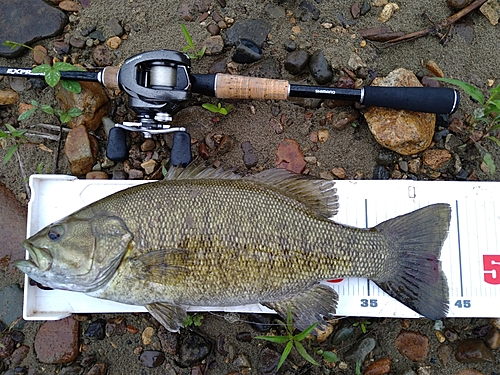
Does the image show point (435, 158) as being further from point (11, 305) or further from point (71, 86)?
point (11, 305)

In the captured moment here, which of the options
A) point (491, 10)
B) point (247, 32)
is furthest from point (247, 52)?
point (491, 10)

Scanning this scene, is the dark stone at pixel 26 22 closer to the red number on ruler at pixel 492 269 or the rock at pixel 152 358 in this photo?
the rock at pixel 152 358

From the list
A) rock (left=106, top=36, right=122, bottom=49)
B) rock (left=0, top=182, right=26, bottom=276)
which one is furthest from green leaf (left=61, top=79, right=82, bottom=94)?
rock (left=0, top=182, right=26, bottom=276)

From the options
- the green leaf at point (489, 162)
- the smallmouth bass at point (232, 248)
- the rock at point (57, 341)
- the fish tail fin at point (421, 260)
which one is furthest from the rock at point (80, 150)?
the green leaf at point (489, 162)

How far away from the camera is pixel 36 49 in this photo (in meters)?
3.75

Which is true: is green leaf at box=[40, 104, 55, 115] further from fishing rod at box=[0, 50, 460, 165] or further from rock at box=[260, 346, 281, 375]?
rock at box=[260, 346, 281, 375]

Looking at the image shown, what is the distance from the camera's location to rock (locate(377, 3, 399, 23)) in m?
3.76

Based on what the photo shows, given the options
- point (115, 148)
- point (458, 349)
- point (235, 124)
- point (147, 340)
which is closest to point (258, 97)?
point (235, 124)

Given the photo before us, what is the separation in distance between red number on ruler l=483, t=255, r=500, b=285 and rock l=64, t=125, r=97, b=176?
136 inches

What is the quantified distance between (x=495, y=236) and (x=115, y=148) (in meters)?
3.23

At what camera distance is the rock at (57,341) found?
3486mm

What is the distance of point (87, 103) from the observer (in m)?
3.55

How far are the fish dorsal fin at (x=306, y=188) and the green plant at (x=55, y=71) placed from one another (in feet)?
5.75

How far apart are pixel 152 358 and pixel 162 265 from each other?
1217 millimetres
